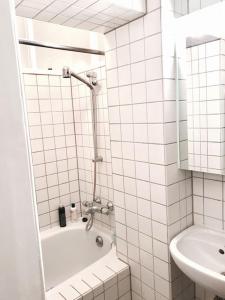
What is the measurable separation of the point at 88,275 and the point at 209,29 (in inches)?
61.8

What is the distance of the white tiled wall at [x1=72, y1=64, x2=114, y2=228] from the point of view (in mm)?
1880

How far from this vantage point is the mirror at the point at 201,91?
1.18 m

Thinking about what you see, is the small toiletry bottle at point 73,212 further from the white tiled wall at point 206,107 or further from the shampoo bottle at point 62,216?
the white tiled wall at point 206,107

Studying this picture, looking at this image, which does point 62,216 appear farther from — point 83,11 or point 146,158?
point 83,11

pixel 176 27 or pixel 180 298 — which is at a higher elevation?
pixel 176 27

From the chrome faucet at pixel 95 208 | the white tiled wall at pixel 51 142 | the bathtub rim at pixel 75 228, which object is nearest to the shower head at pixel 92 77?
the white tiled wall at pixel 51 142

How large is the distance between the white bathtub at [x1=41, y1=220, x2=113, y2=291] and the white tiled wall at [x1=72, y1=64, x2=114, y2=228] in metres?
0.19

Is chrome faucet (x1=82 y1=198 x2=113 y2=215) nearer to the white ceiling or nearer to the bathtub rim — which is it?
the bathtub rim

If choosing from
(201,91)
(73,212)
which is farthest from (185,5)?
(73,212)

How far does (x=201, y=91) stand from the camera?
126cm

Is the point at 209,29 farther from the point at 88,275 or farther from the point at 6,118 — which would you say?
the point at 88,275

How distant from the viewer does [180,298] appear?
4.70ft

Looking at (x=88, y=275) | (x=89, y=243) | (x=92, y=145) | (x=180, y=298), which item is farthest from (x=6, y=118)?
(x=89, y=243)

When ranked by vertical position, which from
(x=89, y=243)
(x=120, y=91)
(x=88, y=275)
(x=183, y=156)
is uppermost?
(x=120, y=91)
